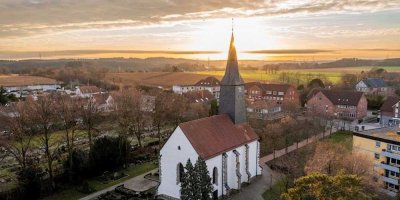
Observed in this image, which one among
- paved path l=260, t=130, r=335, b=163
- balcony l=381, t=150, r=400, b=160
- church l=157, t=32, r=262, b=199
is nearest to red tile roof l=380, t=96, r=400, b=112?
paved path l=260, t=130, r=335, b=163

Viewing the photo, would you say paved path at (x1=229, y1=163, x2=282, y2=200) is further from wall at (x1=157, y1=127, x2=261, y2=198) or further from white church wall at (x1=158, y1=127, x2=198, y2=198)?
white church wall at (x1=158, y1=127, x2=198, y2=198)

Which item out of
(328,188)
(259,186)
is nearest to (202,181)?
(328,188)

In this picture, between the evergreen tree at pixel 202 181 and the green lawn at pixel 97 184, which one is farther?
the green lawn at pixel 97 184

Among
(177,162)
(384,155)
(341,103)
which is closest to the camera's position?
(177,162)

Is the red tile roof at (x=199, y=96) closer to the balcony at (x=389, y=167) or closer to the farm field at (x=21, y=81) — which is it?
the balcony at (x=389, y=167)

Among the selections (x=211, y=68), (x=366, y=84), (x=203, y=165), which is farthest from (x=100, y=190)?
(x=211, y=68)

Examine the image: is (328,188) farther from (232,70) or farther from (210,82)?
(210,82)

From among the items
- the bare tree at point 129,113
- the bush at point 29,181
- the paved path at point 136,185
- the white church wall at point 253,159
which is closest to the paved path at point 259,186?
the white church wall at point 253,159
